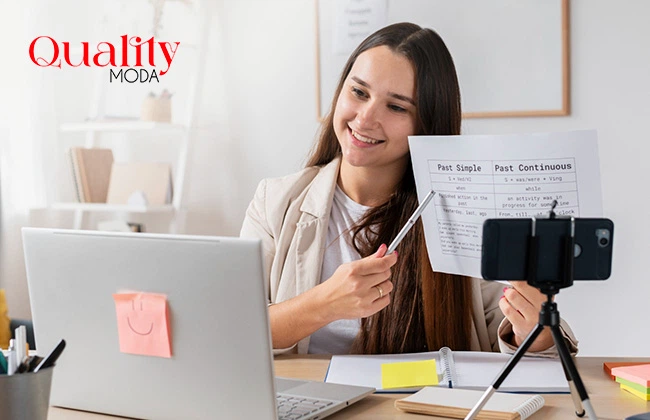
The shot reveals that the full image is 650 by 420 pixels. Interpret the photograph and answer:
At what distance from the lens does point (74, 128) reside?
305cm

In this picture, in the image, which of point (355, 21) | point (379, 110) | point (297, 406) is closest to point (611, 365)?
point (297, 406)

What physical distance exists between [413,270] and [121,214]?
1.87m

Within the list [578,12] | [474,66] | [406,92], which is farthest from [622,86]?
[406,92]

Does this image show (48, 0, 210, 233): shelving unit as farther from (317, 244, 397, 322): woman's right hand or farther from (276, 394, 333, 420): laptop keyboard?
(276, 394, 333, 420): laptop keyboard

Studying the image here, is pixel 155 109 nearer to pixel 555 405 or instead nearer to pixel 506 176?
pixel 506 176

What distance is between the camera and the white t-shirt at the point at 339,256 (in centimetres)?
177

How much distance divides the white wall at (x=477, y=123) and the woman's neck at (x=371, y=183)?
0.98 meters

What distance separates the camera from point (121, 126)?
296 cm

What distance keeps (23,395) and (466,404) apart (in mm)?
603

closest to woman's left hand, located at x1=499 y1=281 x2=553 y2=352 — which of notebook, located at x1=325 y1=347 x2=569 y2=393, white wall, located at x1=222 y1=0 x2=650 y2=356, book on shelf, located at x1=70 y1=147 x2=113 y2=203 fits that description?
notebook, located at x1=325 y1=347 x2=569 y2=393

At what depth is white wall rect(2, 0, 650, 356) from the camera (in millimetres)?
2652

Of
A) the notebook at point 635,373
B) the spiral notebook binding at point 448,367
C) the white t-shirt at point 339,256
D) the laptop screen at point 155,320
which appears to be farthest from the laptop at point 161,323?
the white t-shirt at point 339,256

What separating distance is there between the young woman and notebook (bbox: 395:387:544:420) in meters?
0.41

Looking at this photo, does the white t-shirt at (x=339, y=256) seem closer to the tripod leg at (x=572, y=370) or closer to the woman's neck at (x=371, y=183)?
the woman's neck at (x=371, y=183)
